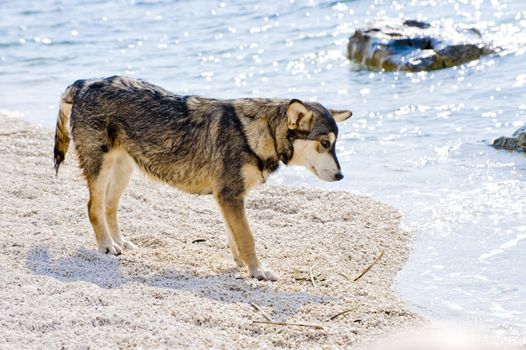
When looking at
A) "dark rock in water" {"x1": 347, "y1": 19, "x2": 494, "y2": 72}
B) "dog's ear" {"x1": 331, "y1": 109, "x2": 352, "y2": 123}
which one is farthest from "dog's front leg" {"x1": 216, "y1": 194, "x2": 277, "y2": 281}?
"dark rock in water" {"x1": 347, "y1": 19, "x2": 494, "y2": 72}

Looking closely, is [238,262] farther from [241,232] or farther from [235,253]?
[241,232]

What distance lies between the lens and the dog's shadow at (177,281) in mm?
5660

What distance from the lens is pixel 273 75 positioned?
591 inches

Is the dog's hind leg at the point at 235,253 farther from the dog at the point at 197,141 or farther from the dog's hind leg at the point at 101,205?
the dog's hind leg at the point at 101,205

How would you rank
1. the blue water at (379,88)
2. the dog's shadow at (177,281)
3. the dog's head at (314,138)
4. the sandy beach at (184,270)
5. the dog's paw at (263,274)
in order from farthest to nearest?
the blue water at (379,88) < the dog's paw at (263,274) < the dog's head at (314,138) < the dog's shadow at (177,281) < the sandy beach at (184,270)

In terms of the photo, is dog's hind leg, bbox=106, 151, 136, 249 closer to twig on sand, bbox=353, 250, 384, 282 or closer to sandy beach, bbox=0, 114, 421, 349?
sandy beach, bbox=0, 114, 421, 349

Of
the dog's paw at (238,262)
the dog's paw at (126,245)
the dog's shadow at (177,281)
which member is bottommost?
the dog's paw at (126,245)

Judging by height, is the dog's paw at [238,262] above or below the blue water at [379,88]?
above

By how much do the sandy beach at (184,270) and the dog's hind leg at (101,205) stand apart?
0.38ft

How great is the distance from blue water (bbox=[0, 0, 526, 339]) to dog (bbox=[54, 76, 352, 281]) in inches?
49.7

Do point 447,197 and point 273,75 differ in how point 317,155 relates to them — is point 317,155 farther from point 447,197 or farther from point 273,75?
point 273,75

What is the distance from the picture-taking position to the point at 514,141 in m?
9.93

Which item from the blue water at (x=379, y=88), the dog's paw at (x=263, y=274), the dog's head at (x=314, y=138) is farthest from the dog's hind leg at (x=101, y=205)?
the blue water at (x=379, y=88)

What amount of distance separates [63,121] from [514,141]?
17.7ft
